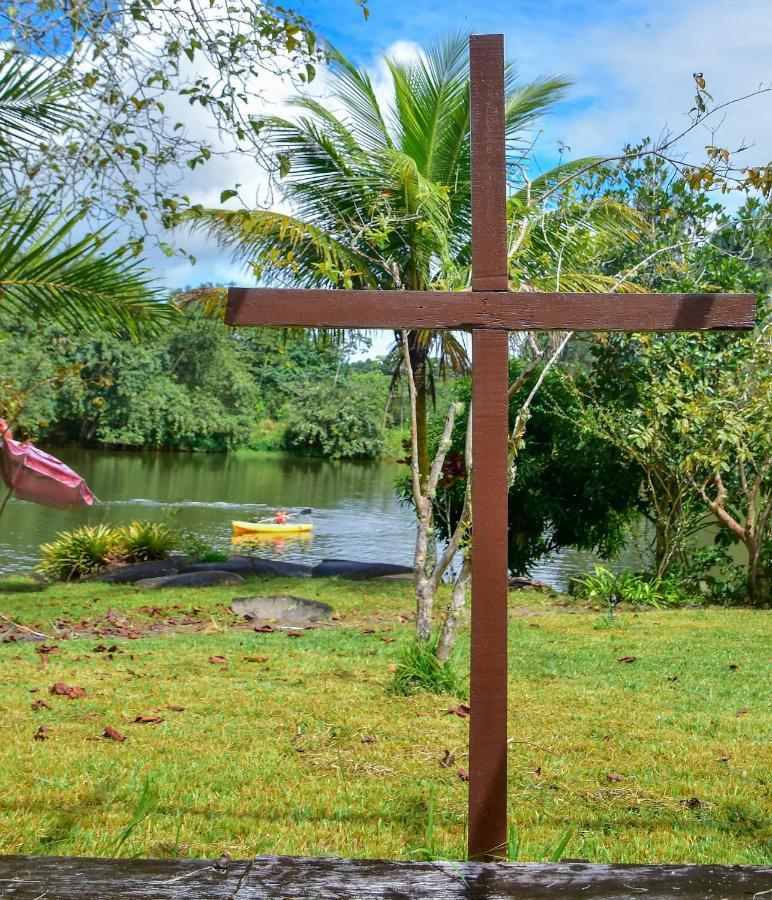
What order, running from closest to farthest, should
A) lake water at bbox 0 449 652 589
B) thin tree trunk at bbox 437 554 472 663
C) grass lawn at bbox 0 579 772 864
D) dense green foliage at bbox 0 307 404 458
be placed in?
grass lawn at bbox 0 579 772 864 < thin tree trunk at bbox 437 554 472 663 < lake water at bbox 0 449 652 589 < dense green foliage at bbox 0 307 404 458

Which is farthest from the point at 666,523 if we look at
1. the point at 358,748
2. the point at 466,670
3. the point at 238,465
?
the point at 238,465

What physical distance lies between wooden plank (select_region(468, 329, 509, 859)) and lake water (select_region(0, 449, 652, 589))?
13101 mm

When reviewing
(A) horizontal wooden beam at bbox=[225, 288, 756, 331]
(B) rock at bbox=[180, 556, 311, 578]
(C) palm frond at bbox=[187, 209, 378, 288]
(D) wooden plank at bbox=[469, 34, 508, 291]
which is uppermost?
(C) palm frond at bbox=[187, 209, 378, 288]

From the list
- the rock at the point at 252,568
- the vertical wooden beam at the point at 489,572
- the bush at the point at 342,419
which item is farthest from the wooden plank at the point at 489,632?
the bush at the point at 342,419

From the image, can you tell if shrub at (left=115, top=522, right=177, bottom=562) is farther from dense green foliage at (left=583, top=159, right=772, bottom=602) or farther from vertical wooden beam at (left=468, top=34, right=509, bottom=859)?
vertical wooden beam at (left=468, top=34, right=509, bottom=859)

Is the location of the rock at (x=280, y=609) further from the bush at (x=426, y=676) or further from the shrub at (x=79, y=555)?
the shrub at (x=79, y=555)

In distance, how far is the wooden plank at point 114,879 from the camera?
1956mm

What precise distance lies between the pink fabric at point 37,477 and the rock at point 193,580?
1583mm

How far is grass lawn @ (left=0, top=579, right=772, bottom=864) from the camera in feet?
11.9

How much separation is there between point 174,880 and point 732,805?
294 cm

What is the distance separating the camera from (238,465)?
146 ft

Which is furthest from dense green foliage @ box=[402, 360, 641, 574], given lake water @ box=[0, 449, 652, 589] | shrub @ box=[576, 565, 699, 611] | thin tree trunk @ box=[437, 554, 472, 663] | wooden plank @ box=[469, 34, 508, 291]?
wooden plank @ box=[469, 34, 508, 291]

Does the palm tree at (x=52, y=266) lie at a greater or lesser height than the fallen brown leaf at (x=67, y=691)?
greater

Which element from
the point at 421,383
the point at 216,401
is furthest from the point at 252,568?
the point at 216,401
